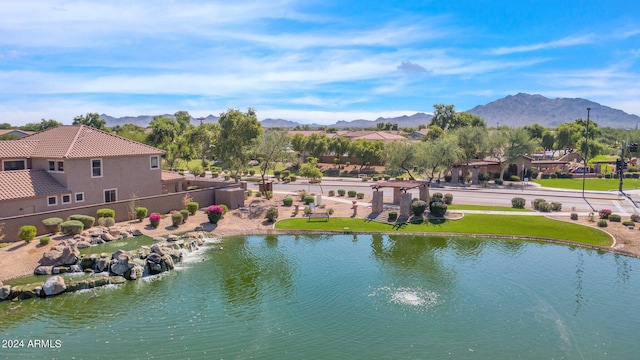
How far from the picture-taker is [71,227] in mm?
33406

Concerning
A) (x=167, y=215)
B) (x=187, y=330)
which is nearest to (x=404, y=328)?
(x=187, y=330)

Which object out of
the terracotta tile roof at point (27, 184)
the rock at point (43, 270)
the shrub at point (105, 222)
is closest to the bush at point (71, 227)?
the shrub at point (105, 222)

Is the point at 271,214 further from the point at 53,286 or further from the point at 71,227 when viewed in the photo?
the point at 53,286

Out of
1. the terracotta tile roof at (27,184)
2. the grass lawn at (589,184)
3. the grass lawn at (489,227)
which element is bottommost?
the grass lawn at (489,227)

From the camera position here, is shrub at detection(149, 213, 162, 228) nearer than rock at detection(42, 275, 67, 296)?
No

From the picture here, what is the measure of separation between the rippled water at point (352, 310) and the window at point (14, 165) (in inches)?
848

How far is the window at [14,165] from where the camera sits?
130 ft

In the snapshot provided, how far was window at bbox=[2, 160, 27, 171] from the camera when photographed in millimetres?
39644

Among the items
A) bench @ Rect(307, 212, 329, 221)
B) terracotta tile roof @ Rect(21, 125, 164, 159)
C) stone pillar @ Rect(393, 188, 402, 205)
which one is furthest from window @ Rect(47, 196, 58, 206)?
A: stone pillar @ Rect(393, 188, 402, 205)

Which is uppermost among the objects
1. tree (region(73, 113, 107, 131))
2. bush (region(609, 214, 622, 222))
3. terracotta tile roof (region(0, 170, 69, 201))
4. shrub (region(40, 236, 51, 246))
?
tree (region(73, 113, 107, 131))

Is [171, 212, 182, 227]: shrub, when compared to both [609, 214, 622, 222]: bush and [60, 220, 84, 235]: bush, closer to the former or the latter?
[60, 220, 84, 235]: bush

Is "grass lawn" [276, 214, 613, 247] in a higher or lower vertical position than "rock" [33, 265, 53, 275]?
higher

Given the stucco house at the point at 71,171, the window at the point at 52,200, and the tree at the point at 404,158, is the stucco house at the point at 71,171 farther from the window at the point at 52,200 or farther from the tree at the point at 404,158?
the tree at the point at 404,158

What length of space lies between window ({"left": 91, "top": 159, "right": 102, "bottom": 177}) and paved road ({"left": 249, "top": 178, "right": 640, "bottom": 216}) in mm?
25240
